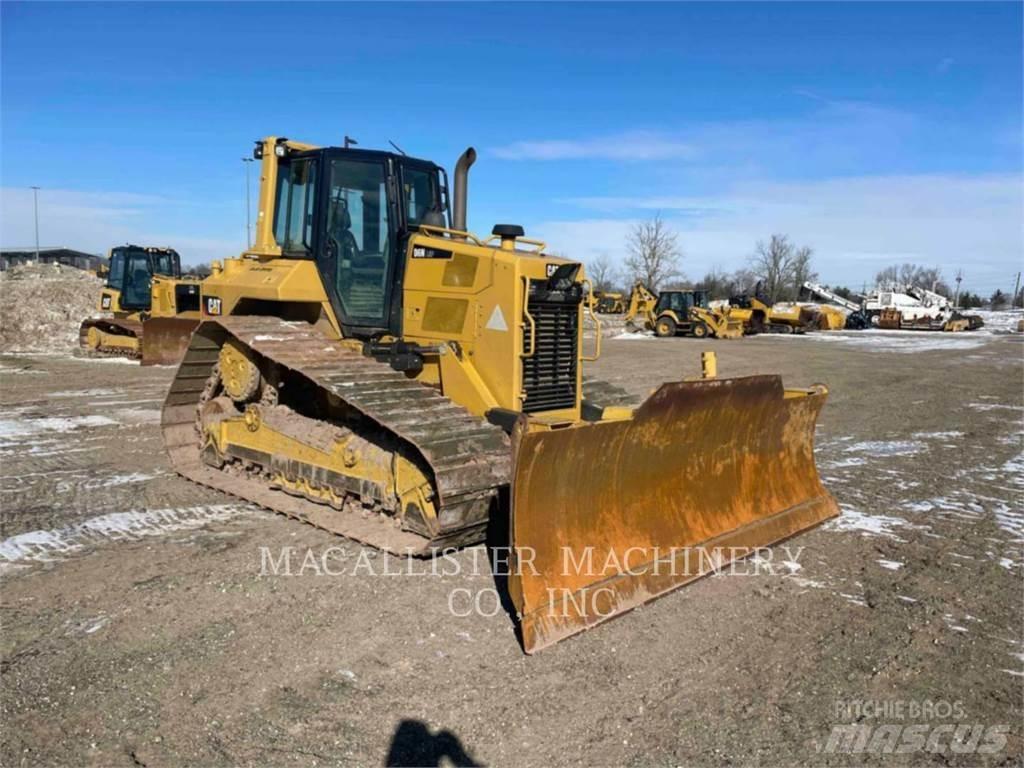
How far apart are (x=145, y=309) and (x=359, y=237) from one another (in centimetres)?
1599

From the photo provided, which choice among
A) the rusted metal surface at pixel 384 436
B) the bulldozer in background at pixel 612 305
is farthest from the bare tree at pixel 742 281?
the rusted metal surface at pixel 384 436

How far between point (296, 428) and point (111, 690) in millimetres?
3002

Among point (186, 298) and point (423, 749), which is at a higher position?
point (186, 298)

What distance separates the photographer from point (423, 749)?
3.13 m

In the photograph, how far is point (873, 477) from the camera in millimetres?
7809

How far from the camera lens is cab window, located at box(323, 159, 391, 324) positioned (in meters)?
6.50

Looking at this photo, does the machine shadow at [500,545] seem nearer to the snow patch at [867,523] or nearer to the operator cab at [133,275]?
the snow patch at [867,523]

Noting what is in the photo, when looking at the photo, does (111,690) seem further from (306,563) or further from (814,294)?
(814,294)

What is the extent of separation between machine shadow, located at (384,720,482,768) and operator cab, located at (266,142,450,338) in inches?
150

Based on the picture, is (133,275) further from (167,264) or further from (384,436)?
(384,436)

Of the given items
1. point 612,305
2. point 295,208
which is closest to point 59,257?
point 612,305

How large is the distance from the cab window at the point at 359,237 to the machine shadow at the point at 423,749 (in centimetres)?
395

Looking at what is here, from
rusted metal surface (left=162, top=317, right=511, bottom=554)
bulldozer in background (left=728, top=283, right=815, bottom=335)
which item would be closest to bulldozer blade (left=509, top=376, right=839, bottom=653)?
rusted metal surface (left=162, top=317, right=511, bottom=554)

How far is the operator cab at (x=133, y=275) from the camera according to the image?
20.3 m
